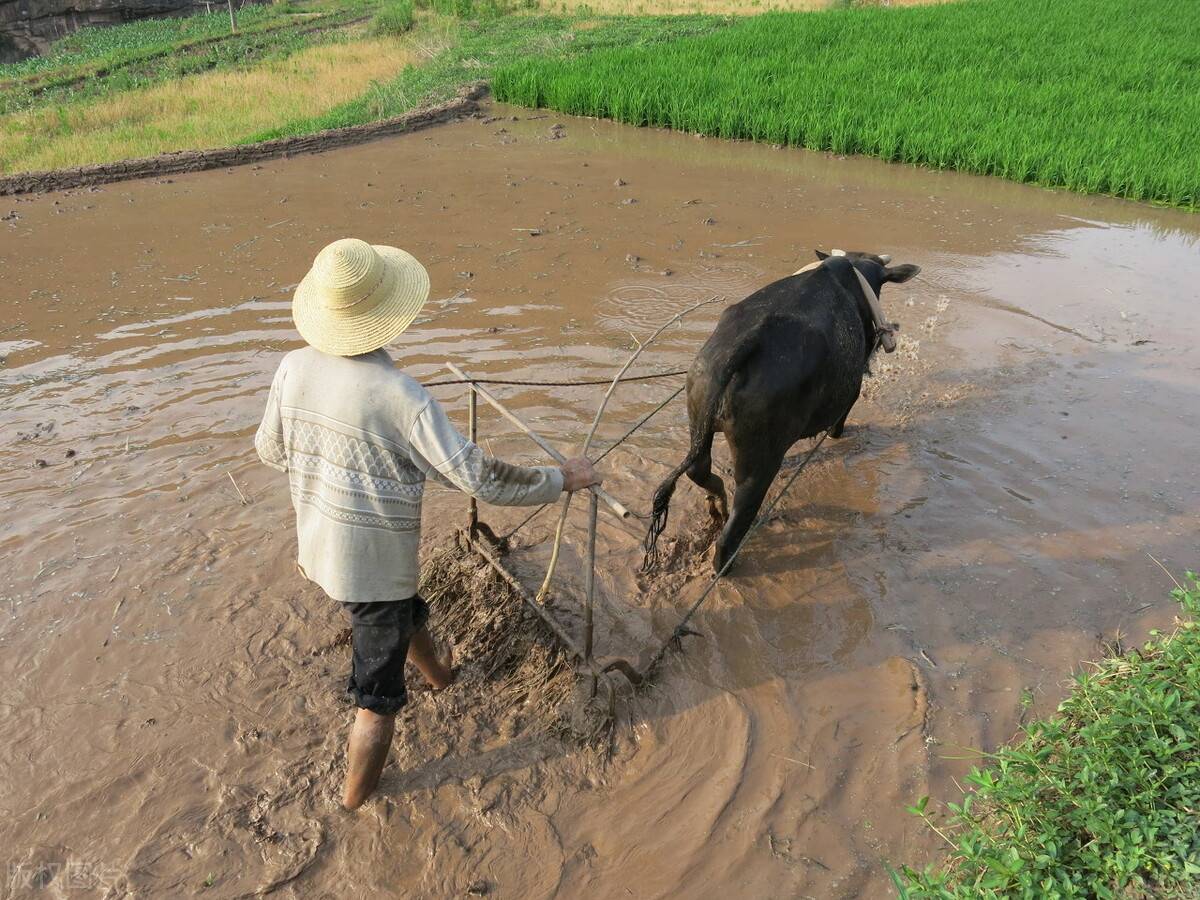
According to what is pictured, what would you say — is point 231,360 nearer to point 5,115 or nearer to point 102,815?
point 102,815

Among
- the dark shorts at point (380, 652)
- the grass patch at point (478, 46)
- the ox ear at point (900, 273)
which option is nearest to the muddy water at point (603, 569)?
the dark shorts at point (380, 652)

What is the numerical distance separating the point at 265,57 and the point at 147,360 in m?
17.1

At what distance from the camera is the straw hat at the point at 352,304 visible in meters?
2.12

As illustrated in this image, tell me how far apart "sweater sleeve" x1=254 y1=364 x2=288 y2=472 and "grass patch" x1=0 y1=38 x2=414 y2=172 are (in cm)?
1071

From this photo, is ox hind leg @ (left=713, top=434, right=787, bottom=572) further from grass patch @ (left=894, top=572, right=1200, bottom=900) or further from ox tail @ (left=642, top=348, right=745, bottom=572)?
grass patch @ (left=894, top=572, right=1200, bottom=900)

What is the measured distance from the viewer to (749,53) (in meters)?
14.6

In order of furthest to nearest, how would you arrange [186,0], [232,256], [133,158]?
[186,0] < [133,158] < [232,256]

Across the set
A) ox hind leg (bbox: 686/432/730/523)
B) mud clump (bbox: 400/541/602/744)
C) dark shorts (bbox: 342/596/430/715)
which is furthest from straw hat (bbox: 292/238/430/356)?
ox hind leg (bbox: 686/432/730/523)

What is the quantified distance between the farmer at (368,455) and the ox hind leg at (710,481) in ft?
3.76

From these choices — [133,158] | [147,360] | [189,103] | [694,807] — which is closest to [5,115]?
[189,103]

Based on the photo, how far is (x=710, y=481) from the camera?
3658mm

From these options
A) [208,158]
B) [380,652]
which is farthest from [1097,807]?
[208,158]

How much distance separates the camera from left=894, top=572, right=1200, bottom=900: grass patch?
1941mm

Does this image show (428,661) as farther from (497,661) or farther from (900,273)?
(900,273)
